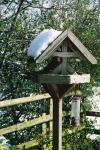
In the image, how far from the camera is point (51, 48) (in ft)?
21.5

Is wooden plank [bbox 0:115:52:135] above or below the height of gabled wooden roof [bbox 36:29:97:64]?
below

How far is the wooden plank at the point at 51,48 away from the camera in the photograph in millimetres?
6464

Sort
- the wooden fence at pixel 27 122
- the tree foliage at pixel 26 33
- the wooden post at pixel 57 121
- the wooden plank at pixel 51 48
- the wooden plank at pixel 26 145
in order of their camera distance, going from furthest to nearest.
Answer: the tree foliage at pixel 26 33 → the wooden plank at pixel 26 145 → the wooden fence at pixel 27 122 → the wooden post at pixel 57 121 → the wooden plank at pixel 51 48

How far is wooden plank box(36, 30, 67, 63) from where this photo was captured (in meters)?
6.46

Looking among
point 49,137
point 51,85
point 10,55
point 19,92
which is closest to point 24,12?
point 10,55

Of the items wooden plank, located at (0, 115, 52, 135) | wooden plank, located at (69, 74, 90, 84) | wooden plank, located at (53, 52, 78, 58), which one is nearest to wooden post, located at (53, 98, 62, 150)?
wooden plank, located at (69, 74, 90, 84)

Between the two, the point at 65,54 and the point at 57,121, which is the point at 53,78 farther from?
the point at 57,121

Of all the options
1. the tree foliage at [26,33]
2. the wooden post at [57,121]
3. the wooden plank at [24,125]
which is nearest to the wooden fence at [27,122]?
the wooden plank at [24,125]

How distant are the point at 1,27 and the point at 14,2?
62 cm

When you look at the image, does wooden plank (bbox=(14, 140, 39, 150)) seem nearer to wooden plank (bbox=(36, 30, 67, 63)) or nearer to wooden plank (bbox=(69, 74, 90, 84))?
wooden plank (bbox=(69, 74, 90, 84))

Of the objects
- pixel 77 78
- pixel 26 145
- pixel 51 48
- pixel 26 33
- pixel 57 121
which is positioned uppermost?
pixel 26 33

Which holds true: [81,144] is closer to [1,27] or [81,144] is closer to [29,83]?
[29,83]

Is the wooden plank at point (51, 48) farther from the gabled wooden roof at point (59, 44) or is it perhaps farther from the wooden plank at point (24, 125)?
the wooden plank at point (24, 125)

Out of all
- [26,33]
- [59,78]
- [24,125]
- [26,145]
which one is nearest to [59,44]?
[59,78]
